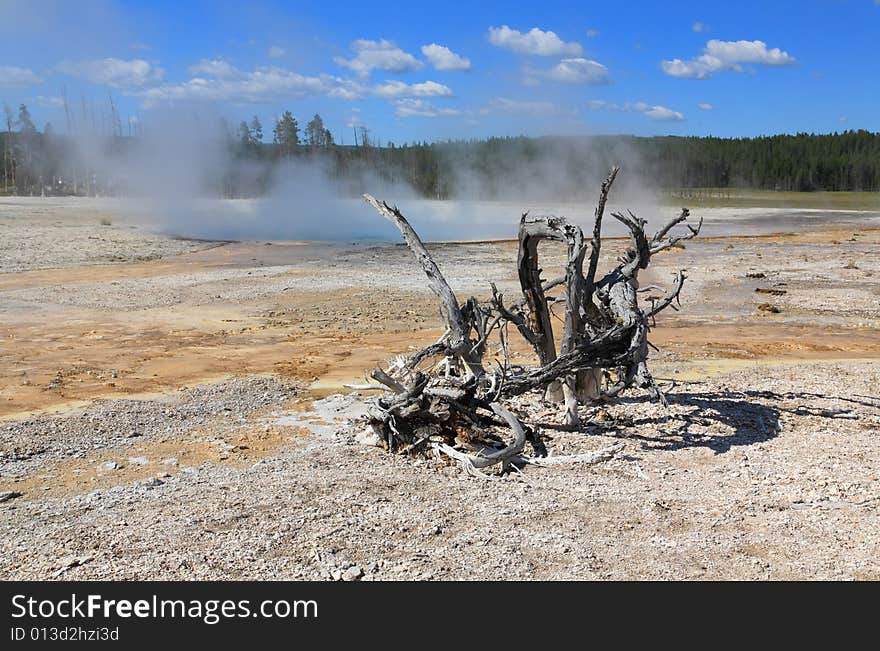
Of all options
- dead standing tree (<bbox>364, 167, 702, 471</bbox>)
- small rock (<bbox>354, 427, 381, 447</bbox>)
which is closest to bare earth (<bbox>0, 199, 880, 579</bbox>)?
small rock (<bbox>354, 427, 381, 447</bbox>)

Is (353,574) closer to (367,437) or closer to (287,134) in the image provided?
(367,437)

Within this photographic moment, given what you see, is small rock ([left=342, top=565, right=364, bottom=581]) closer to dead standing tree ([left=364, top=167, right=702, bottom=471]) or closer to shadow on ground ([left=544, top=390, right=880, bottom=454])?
dead standing tree ([left=364, top=167, right=702, bottom=471])

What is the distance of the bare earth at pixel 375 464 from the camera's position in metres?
4.82

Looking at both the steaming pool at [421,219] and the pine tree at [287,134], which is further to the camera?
the pine tree at [287,134]

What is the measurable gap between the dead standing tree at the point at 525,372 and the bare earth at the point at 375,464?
0.32 m

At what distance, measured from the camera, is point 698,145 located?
72.8m

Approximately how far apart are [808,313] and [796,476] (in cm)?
990

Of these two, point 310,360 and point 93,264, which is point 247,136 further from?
point 310,360

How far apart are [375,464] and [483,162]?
50096 mm

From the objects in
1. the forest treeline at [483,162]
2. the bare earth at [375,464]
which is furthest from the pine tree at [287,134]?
the bare earth at [375,464]

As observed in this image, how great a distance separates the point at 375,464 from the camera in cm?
662

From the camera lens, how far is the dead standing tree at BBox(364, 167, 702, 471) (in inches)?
268

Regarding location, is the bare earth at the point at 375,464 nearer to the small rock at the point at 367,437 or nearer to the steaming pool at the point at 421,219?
the small rock at the point at 367,437

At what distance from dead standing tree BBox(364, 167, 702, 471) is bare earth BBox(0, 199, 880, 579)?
0.32 m
